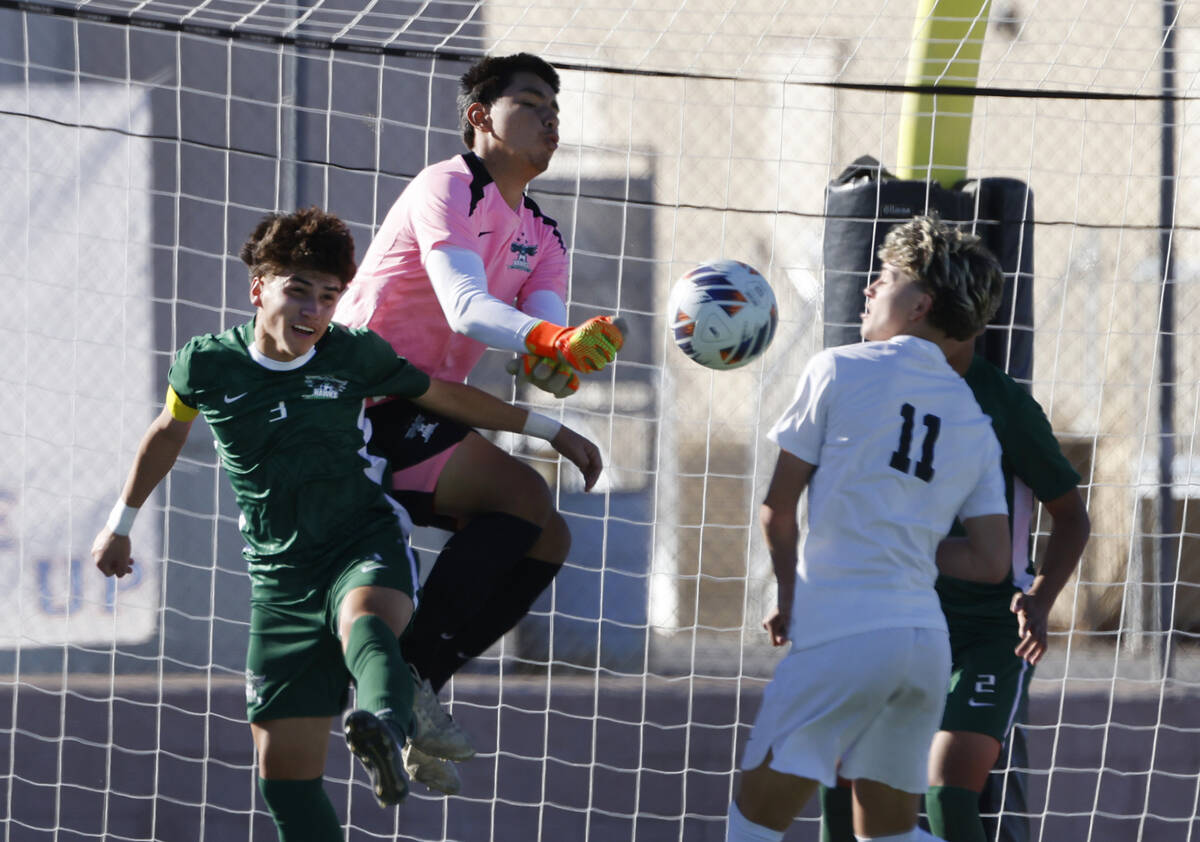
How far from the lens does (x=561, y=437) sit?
125 inches

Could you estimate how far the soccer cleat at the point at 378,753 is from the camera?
94.0 inches

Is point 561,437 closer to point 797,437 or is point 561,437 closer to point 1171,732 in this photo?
point 797,437

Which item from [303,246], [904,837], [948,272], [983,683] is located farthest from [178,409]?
[983,683]

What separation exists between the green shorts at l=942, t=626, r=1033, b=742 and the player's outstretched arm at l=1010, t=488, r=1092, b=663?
0.05 meters

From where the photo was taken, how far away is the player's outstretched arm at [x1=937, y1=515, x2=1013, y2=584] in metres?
2.65

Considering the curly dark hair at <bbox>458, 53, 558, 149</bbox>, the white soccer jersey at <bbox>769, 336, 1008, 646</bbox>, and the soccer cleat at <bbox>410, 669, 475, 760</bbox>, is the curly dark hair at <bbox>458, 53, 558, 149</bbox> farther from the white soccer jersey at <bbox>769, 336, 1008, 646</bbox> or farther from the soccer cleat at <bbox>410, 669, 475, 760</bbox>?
the soccer cleat at <bbox>410, 669, 475, 760</bbox>

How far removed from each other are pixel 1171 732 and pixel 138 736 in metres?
4.00

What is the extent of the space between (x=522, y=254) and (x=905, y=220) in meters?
1.26

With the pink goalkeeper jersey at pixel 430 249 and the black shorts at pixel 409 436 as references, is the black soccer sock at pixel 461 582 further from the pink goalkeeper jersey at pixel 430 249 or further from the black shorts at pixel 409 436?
the pink goalkeeper jersey at pixel 430 249

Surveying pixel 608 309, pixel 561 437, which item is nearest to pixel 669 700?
pixel 608 309

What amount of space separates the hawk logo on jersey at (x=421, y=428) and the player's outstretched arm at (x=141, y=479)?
1.66 ft

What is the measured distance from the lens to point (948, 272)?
8.82 ft

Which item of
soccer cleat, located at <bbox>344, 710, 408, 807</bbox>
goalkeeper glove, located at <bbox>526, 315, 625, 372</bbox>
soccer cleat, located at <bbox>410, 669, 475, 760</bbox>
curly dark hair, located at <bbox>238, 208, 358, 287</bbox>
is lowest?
soccer cleat, located at <bbox>410, 669, 475, 760</bbox>

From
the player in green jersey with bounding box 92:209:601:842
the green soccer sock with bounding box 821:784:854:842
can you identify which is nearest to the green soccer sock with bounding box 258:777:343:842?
the player in green jersey with bounding box 92:209:601:842
